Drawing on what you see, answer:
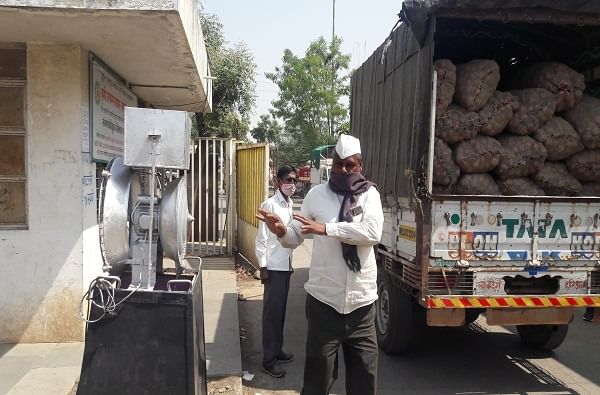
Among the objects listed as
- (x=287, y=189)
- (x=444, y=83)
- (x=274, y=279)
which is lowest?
(x=274, y=279)

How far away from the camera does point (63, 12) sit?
3.51m

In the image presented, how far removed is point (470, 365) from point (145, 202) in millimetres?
3497

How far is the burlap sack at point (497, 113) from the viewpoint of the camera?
15.1 feet

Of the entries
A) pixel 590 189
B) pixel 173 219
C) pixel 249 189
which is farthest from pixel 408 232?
pixel 249 189

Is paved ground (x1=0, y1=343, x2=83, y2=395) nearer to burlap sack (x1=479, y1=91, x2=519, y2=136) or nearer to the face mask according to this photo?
the face mask

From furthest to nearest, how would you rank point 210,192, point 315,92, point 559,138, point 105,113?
1. point 315,92
2. point 210,192
3. point 105,113
4. point 559,138

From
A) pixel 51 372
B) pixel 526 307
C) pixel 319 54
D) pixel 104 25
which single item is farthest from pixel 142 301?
pixel 319 54

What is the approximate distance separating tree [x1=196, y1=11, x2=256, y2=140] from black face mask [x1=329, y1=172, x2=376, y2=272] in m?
13.9

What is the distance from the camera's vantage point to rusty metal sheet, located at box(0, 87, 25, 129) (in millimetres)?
4598

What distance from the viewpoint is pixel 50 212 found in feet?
15.1

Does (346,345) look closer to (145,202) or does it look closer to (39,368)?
(145,202)

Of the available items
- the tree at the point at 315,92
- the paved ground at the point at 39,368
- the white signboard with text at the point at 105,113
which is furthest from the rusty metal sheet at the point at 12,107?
the tree at the point at 315,92

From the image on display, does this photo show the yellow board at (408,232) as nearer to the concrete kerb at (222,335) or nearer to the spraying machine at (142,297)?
the concrete kerb at (222,335)

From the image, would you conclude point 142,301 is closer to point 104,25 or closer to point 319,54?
point 104,25
